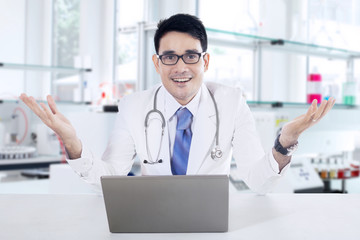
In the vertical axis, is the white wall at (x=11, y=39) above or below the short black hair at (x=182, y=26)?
above

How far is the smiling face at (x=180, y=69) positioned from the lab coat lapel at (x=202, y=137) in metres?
0.11

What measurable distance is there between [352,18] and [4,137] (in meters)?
2.85

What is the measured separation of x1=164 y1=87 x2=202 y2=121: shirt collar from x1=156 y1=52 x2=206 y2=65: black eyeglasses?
15 cm

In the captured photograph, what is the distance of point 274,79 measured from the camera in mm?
3785

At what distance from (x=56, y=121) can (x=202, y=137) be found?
2.02 ft

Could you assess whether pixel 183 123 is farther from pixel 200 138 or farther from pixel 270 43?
pixel 270 43

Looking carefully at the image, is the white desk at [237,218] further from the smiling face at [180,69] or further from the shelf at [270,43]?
the shelf at [270,43]

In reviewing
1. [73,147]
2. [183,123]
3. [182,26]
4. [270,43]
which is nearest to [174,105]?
[183,123]

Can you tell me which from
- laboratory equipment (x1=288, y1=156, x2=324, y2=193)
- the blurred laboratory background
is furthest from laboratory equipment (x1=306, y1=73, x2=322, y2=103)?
laboratory equipment (x1=288, y1=156, x2=324, y2=193)

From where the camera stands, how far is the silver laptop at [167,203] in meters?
1.01

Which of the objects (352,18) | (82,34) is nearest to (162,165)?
(352,18)

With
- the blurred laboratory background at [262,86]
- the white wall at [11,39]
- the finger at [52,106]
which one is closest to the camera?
the finger at [52,106]

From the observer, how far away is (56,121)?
4.37 ft

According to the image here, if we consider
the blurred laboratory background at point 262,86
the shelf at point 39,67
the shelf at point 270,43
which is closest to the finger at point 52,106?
the blurred laboratory background at point 262,86
